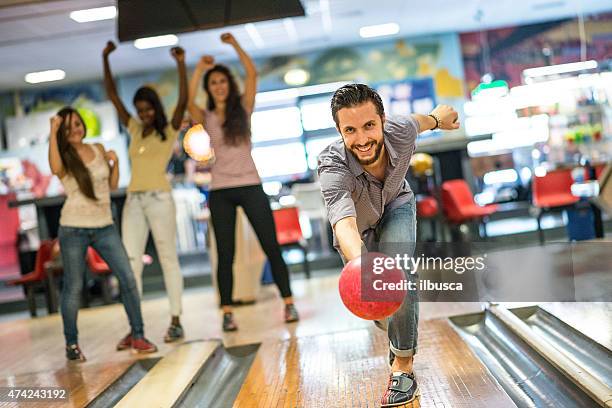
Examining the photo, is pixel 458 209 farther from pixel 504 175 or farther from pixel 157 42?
pixel 504 175

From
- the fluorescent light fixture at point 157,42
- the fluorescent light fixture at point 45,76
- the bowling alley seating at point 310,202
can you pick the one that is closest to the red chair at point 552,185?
the bowling alley seating at point 310,202

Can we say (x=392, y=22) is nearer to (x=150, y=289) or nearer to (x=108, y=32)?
(x=108, y=32)

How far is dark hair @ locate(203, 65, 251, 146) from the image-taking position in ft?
16.0

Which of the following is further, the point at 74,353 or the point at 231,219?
the point at 231,219

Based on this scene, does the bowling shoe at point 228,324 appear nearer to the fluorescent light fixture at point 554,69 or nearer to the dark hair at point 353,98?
Answer: the dark hair at point 353,98

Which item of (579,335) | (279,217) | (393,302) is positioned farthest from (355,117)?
(279,217)

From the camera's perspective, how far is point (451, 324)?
4340 millimetres

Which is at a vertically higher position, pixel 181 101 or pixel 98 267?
pixel 181 101

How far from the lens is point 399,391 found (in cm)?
277

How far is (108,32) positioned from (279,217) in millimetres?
4205

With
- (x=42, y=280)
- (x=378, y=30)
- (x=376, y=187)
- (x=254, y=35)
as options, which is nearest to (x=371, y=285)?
(x=376, y=187)

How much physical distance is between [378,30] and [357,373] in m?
10.6

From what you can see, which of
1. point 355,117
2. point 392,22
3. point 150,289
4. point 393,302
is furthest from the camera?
point 392,22

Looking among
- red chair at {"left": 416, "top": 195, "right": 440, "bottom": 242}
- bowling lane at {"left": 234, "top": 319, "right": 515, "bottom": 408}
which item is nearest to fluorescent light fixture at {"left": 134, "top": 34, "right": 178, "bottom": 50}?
red chair at {"left": 416, "top": 195, "right": 440, "bottom": 242}
